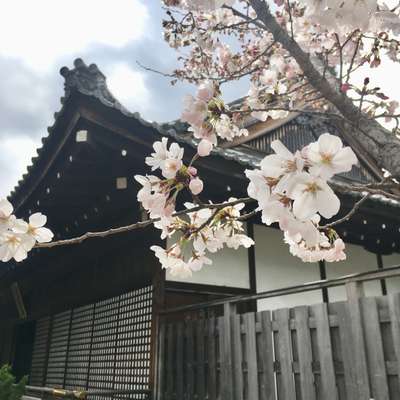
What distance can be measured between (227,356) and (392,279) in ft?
14.3

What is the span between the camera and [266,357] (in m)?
3.55

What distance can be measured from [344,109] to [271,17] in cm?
69

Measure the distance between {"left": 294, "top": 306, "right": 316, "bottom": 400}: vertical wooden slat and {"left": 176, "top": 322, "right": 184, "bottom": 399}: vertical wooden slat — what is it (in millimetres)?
1425

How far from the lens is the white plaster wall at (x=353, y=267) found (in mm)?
6200

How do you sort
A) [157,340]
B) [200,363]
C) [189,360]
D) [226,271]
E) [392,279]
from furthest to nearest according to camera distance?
1. [392,279]
2. [226,271]
3. [157,340]
4. [189,360]
5. [200,363]

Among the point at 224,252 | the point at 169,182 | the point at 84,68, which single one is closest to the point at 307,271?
the point at 224,252

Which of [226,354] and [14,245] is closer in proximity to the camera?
[14,245]

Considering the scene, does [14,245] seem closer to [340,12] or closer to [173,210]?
[173,210]

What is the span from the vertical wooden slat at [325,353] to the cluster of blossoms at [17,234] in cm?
224

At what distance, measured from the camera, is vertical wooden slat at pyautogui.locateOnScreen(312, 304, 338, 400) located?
307cm

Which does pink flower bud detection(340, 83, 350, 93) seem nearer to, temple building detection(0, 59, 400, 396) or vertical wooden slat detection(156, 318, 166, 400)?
temple building detection(0, 59, 400, 396)

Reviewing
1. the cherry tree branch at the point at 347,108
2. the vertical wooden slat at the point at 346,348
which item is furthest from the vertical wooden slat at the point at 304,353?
the cherry tree branch at the point at 347,108

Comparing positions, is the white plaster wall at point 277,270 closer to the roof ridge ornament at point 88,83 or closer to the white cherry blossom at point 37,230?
the roof ridge ornament at point 88,83

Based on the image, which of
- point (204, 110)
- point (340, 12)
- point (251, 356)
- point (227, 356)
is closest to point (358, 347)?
point (251, 356)
